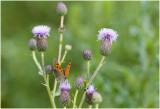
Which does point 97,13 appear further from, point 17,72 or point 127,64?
point 17,72

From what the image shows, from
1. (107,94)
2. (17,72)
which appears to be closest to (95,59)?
(107,94)

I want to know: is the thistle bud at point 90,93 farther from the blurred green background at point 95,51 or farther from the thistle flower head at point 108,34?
the blurred green background at point 95,51

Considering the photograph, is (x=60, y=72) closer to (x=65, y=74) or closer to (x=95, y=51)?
(x=65, y=74)

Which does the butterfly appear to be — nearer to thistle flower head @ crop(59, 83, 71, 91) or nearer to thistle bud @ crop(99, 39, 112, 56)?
thistle flower head @ crop(59, 83, 71, 91)

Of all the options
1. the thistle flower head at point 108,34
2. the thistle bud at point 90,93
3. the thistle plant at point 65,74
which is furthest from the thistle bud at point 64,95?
the thistle flower head at point 108,34

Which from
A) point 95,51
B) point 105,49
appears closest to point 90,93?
point 105,49

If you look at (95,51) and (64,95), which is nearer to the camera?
(64,95)

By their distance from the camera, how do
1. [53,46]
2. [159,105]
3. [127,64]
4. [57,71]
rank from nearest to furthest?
[57,71] → [159,105] → [127,64] → [53,46]

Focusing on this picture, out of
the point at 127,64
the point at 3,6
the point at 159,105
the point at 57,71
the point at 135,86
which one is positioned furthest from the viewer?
the point at 3,6
